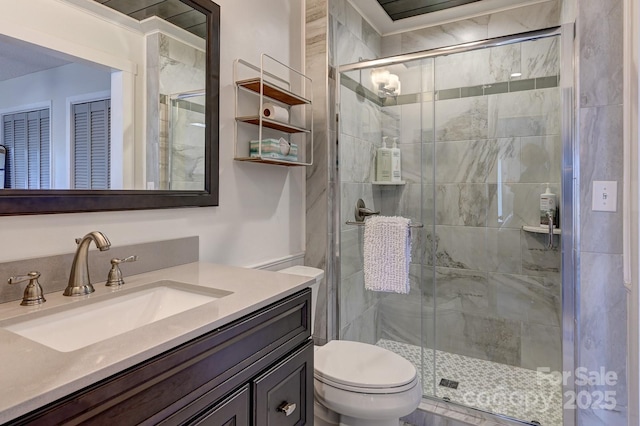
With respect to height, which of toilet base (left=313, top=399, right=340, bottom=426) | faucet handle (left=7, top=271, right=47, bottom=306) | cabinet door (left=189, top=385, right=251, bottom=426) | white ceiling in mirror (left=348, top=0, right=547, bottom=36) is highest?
white ceiling in mirror (left=348, top=0, right=547, bottom=36)

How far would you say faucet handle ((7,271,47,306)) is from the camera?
2.89ft

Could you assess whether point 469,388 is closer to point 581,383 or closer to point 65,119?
point 581,383

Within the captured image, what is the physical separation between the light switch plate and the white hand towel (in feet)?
2.78

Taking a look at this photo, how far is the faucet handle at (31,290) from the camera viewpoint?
88cm

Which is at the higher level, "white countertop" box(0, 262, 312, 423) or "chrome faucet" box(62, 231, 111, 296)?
"chrome faucet" box(62, 231, 111, 296)

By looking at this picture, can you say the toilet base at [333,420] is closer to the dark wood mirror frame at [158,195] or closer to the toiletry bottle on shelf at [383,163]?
the dark wood mirror frame at [158,195]

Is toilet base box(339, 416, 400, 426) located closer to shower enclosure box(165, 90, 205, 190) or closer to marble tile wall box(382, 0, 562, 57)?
shower enclosure box(165, 90, 205, 190)

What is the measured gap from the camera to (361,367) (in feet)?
5.07

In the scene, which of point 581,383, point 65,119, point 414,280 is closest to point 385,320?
point 414,280

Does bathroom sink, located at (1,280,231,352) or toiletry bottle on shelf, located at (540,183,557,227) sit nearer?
bathroom sink, located at (1,280,231,352)

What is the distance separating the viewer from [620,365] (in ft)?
4.73

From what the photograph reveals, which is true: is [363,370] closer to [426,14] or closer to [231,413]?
[231,413]

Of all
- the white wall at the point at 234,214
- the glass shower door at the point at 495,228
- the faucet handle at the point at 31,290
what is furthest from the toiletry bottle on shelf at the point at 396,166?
the faucet handle at the point at 31,290

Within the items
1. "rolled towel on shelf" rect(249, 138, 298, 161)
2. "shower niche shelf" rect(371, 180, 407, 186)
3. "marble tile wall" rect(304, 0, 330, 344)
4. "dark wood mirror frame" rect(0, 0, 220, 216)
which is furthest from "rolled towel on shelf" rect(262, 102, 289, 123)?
"shower niche shelf" rect(371, 180, 407, 186)
